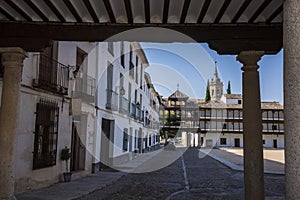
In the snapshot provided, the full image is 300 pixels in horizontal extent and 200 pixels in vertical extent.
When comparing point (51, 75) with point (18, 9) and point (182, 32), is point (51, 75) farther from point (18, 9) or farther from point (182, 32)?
point (182, 32)

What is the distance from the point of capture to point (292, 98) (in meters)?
2.33

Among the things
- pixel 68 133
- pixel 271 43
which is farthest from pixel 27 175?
pixel 271 43

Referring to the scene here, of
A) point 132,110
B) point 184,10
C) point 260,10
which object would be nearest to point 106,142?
point 132,110

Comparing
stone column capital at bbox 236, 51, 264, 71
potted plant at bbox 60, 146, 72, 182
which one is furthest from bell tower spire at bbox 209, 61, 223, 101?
stone column capital at bbox 236, 51, 264, 71

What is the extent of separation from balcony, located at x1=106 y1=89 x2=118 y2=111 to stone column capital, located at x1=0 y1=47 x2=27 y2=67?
8.61 meters

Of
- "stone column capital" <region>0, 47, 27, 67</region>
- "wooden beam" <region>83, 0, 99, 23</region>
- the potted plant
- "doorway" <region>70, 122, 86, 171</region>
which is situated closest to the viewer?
"wooden beam" <region>83, 0, 99, 23</region>

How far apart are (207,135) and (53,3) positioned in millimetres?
44909

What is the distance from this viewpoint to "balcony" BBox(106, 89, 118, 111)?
13625mm

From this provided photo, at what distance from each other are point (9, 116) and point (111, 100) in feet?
30.9

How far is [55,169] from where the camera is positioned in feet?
29.5

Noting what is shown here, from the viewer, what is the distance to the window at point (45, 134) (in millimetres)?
7973

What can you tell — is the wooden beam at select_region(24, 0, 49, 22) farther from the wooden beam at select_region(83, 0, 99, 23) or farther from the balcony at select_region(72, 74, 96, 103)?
the balcony at select_region(72, 74, 96, 103)

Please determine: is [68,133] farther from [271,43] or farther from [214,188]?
[271,43]

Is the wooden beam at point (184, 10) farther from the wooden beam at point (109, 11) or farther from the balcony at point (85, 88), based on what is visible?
the balcony at point (85, 88)
